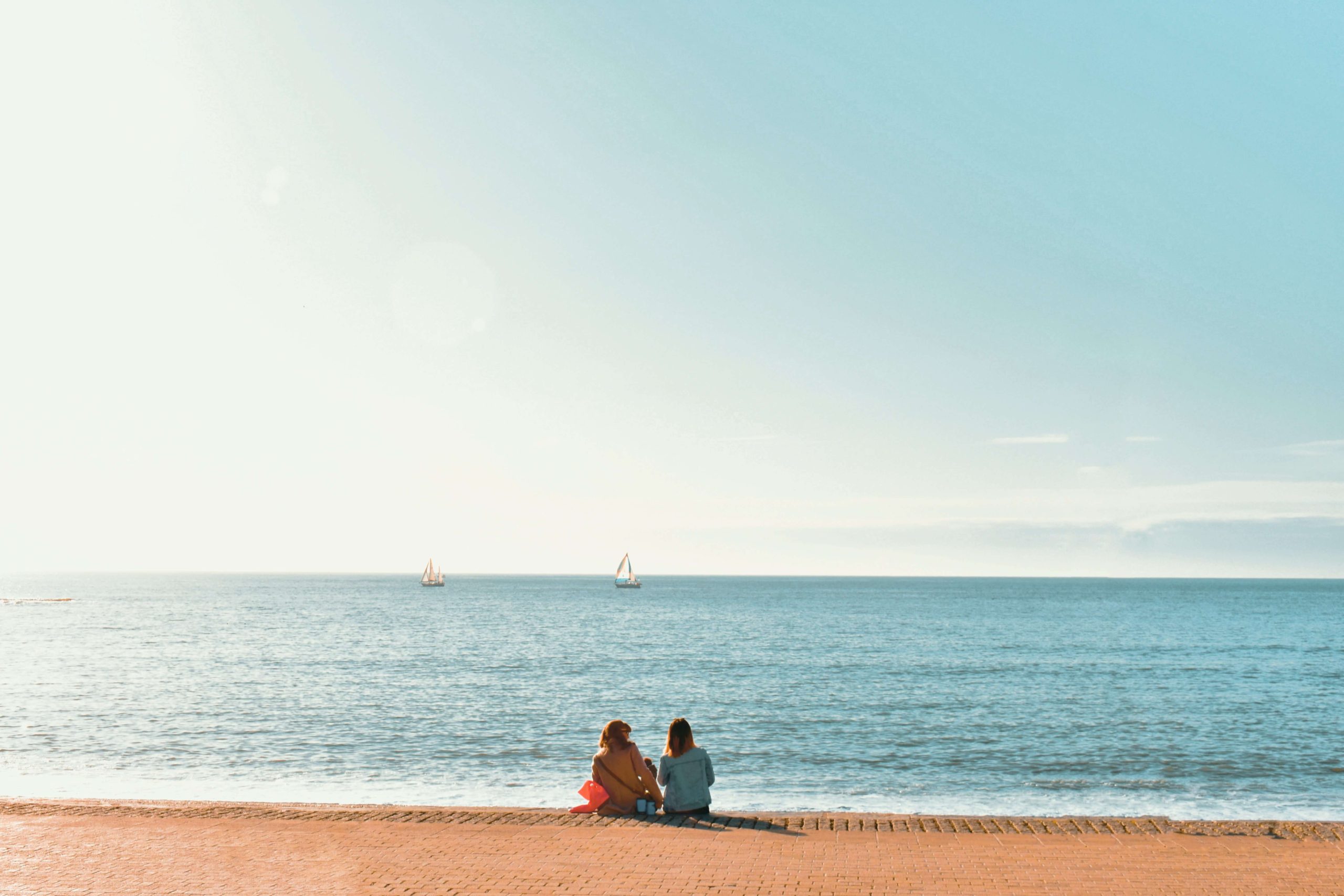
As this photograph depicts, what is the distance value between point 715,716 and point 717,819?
54.1 feet

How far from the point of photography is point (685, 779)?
507 inches

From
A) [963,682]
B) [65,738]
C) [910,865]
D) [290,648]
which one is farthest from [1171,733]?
[290,648]

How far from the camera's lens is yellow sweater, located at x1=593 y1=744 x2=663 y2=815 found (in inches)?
511

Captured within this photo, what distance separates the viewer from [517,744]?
76.6 feet

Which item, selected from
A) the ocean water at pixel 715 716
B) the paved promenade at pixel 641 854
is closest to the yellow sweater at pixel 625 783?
the paved promenade at pixel 641 854

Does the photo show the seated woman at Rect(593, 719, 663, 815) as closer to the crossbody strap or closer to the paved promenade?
the crossbody strap

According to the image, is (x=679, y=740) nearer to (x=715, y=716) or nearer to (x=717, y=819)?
(x=717, y=819)

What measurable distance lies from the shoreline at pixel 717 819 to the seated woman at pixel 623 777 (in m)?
0.20

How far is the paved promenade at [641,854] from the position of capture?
9.51 metres

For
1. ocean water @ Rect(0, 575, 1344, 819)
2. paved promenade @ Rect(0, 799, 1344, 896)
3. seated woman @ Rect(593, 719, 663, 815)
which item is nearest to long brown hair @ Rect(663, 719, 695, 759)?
seated woman @ Rect(593, 719, 663, 815)

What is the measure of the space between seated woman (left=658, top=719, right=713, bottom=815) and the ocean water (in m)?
4.60

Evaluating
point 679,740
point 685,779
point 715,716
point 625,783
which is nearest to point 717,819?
point 685,779

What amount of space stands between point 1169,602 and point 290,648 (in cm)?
14189

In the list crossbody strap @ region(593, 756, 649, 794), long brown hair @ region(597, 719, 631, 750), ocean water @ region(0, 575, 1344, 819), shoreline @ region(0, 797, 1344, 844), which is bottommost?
ocean water @ region(0, 575, 1344, 819)
